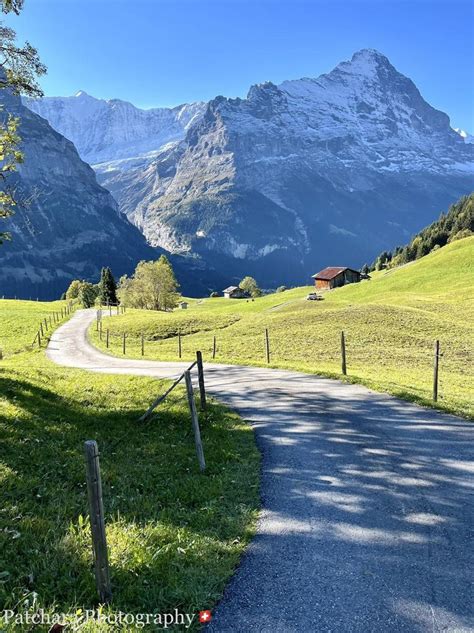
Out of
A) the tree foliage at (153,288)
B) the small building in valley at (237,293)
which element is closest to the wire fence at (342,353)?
the tree foliage at (153,288)

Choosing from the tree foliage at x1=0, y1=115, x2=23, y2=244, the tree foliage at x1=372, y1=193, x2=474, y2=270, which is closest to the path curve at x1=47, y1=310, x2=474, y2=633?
the tree foliage at x1=0, y1=115, x2=23, y2=244

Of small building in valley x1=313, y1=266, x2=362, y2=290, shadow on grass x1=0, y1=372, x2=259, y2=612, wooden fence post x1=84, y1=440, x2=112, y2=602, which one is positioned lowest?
shadow on grass x1=0, y1=372, x2=259, y2=612

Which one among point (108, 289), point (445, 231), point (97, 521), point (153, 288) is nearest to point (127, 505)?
point (97, 521)

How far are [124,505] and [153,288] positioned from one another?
89500 mm

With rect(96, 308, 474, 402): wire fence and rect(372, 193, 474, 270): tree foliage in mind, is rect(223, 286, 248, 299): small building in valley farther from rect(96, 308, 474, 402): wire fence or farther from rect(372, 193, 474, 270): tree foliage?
rect(96, 308, 474, 402): wire fence

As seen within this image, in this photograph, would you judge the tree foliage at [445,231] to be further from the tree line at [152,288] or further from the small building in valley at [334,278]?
the tree line at [152,288]

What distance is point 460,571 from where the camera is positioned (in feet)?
19.5

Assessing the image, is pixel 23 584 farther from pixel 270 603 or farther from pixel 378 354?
pixel 378 354

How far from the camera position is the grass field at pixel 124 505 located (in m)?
5.54

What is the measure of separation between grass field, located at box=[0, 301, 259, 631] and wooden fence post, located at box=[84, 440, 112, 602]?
0.20 meters

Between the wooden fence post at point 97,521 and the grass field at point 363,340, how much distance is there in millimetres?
12442

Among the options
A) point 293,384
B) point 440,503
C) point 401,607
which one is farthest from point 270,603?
point 293,384

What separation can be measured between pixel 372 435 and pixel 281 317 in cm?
4007

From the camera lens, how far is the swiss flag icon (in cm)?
514
